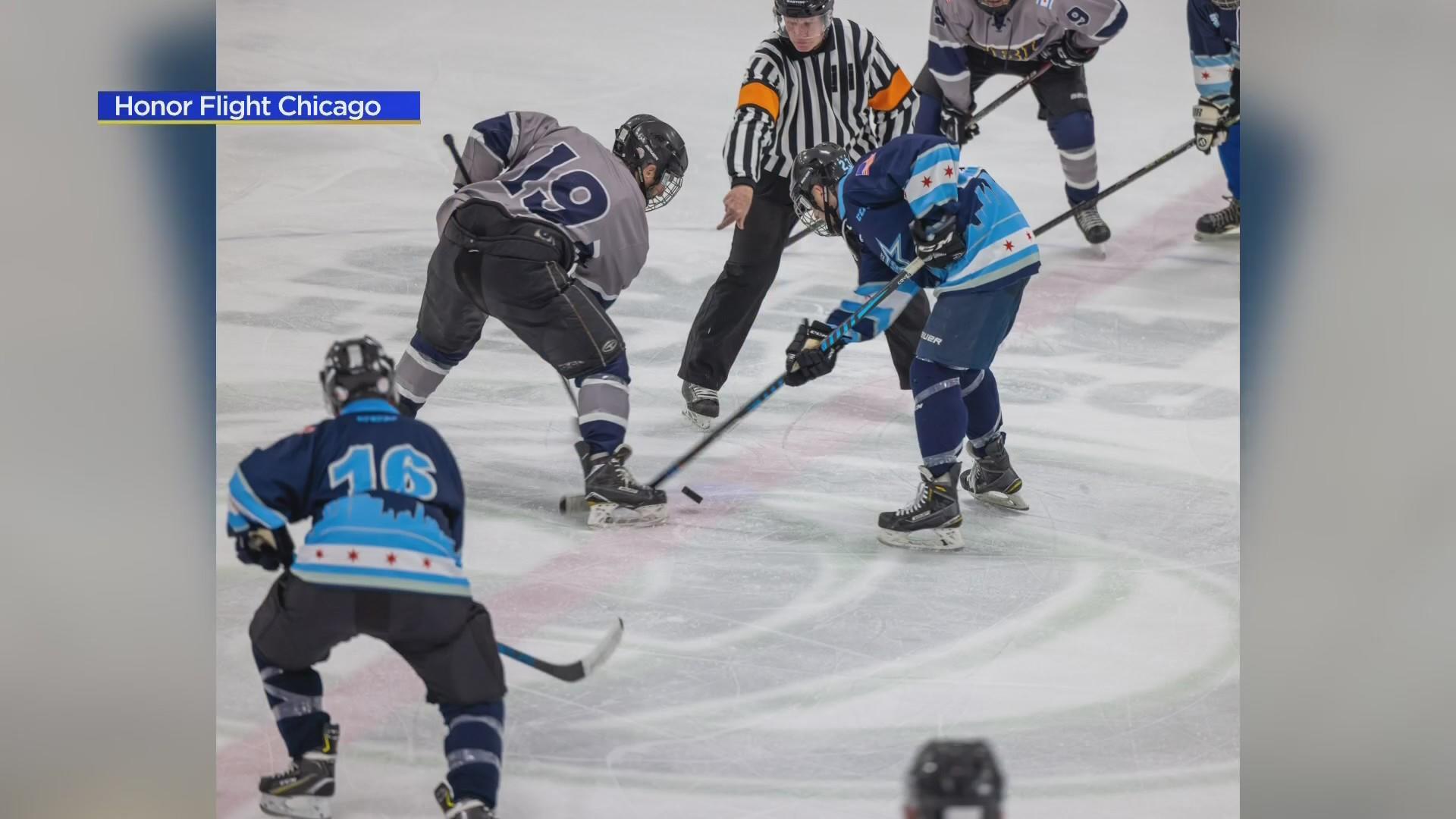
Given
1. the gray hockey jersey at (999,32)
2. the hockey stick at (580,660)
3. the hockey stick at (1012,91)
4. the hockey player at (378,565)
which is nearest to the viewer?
the hockey player at (378,565)

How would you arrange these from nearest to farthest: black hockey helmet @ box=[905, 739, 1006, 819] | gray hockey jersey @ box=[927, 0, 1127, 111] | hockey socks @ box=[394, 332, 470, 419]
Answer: black hockey helmet @ box=[905, 739, 1006, 819], hockey socks @ box=[394, 332, 470, 419], gray hockey jersey @ box=[927, 0, 1127, 111]

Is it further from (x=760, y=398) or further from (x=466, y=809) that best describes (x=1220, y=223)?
(x=466, y=809)

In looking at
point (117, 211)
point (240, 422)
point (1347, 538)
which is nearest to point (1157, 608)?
point (1347, 538)

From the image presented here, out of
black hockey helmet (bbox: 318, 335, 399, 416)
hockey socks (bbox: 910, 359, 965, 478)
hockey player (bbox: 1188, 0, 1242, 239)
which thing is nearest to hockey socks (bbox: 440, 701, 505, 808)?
black hockey helmet (bbox: 318, 335, 399, 416)

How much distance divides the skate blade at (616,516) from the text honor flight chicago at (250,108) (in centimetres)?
115

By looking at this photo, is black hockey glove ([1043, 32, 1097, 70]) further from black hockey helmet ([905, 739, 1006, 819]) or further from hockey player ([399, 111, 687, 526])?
black hockey helmet ([905, 739, 1006, 819])

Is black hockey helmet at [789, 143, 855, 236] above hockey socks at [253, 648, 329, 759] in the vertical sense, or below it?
above

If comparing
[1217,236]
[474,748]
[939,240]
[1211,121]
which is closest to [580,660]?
[474,748]

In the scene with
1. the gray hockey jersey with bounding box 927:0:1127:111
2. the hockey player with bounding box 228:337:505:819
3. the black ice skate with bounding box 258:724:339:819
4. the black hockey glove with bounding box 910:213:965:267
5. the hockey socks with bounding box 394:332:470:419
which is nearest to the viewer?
the hockey player with bounding box 228:337:505:819

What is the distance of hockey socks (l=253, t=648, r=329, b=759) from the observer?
10.6ft

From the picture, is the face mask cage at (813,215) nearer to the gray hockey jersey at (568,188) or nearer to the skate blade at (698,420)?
the gray hockey jersey at (568,188)

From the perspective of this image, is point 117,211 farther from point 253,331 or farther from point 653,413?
point 653,413

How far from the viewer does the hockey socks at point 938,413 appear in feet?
12.7

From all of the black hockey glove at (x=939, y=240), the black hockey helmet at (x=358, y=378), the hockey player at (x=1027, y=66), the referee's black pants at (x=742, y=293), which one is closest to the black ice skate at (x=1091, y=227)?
the hockey player at (x=1027, y=66)
